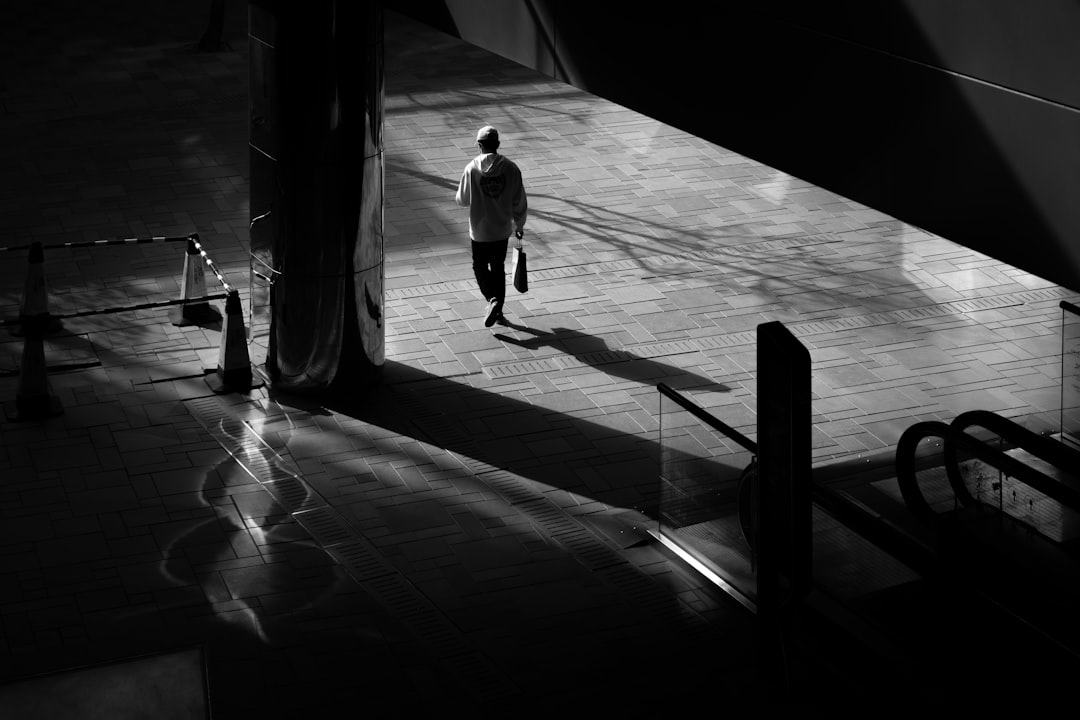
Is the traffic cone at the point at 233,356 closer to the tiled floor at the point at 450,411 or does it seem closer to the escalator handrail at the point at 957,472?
the tiled floor at the point at 450,411

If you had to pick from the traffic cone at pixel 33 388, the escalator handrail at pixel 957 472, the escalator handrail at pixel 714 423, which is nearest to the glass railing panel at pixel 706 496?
the escalator handrail at pixel 714 423

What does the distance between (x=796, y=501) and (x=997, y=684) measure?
119 centimetres

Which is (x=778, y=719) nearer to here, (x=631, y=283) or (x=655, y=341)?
(x=655, y=341)

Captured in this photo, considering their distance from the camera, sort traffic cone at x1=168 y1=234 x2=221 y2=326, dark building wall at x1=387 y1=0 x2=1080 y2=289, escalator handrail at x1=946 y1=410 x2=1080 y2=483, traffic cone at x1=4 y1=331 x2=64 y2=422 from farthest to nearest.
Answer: traffic cone at x1=168 y1=234 x2=221 y2=326
traffic cone at x1=4 y1=331 x2=64 y2=422
escalator handrail at x1=946 y1=410 x2=1080 y2=483
dark building wall at x1=387 y1=0 x2=1080 y2=289

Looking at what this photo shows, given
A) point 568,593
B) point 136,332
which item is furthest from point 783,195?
point 568,593

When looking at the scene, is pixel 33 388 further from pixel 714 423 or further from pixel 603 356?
pixel 714 423

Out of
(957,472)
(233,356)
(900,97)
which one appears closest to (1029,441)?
(957,472)

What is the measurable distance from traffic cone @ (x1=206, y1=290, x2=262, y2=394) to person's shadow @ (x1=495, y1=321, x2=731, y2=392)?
199 cm

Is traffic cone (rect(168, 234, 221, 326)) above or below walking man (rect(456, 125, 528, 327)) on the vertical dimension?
below

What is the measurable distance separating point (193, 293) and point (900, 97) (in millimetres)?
7477

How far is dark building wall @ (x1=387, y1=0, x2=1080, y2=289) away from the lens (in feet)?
14.6

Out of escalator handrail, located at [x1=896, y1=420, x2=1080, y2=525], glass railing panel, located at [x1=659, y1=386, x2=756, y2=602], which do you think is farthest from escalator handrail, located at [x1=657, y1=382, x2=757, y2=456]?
escalator handrail, located at [x1=896, y1=420, x2=1080, y2=525]

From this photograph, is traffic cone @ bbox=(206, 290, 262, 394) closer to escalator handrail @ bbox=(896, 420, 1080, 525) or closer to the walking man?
the walking man

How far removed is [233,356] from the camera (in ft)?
33.0
